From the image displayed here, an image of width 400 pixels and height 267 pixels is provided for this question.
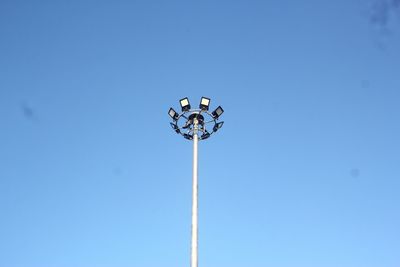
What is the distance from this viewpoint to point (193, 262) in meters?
14.2

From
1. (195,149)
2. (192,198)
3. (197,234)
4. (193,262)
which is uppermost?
(195,149)

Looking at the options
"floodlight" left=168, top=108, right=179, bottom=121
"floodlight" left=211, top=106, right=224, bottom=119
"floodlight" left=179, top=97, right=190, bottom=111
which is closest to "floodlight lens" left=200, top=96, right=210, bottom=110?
"floodlight" left=211, top=106, right=224, bottom=119

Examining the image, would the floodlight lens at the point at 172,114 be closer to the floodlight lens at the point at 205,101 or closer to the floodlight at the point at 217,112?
the floodlight lens at the point at 205,101

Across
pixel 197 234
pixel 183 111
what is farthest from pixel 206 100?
pixel 197 234

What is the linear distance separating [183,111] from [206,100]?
34.3 inches

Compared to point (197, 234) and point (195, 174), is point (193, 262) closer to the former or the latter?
point (197, 234)

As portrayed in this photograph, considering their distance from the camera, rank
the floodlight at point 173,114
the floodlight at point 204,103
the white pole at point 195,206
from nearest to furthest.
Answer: the white pole at point 195,206, the floodlight at point 204,103, the floodlight at point 173,114

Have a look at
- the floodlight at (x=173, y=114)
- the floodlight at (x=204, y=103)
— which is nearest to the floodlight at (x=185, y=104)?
the floodlight at (x=173, y=114)

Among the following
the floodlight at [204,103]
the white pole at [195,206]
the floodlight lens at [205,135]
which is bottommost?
the white pole at [195,206]

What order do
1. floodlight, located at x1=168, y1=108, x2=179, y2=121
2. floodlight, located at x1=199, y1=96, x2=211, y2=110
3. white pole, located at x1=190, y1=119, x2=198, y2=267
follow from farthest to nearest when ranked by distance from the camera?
floodlight, located at x1=168, y1=108, x2=179, y2=121, floodlight, located at x1=199, y1=96, x2=211, y2=110, white pole, located at x1=190, y1=119, x2=198, y2=267

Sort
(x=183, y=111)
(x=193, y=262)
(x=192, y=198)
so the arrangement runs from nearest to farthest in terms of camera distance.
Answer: (x=193, y=262) < (x=192, y=198) < (x=183, y=111)

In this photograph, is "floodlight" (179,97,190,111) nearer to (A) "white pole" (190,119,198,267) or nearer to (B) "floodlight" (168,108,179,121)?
(B) "floodlight" (168,108,179,121)

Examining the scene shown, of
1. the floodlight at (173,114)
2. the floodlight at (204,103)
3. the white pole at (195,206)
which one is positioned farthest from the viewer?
the floodlight at (173,114)

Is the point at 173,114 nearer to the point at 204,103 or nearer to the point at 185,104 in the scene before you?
the point at 185,104
